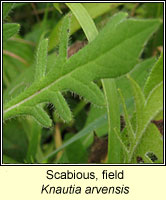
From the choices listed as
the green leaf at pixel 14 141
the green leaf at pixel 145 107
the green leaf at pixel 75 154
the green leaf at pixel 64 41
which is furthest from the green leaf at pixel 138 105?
the green leaf at pixel 14 141

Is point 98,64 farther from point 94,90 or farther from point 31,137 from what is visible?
point 31,137

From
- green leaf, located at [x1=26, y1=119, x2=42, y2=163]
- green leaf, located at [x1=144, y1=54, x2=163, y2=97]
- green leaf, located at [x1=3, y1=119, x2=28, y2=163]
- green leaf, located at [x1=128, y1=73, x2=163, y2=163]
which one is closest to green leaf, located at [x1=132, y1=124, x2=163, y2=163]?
green leaf, located at [x1=128, y1=73, x2=163, y2=163]

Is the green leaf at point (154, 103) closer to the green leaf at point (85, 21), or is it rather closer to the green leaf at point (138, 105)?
the green leaf at point (138, 105)

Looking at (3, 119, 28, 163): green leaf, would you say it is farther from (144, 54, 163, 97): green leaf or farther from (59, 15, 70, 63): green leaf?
(144, 54, 163, 97): green leaf

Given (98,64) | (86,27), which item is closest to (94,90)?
(98,64)

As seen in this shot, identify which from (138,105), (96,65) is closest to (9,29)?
(96,65)

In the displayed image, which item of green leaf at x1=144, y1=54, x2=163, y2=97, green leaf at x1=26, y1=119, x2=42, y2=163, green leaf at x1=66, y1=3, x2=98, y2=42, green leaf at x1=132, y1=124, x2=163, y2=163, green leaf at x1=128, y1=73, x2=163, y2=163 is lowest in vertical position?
green leaf at x1=132, y1=124, x2=163, y2=163
